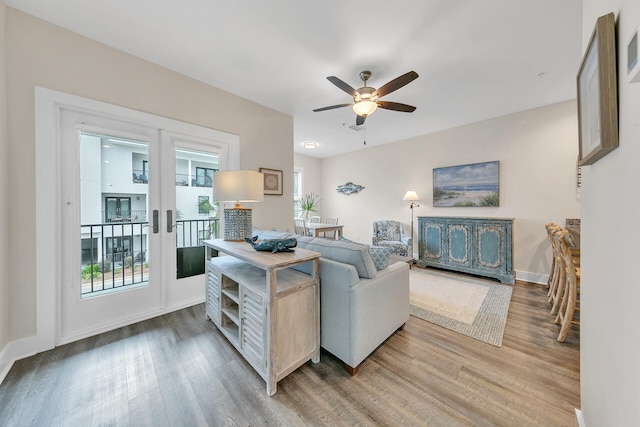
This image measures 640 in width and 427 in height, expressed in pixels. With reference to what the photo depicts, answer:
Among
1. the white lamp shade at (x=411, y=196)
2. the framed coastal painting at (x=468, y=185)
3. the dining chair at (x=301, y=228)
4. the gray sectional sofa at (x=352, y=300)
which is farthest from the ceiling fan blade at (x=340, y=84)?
the framed coastal painting at (x=468, y=185)

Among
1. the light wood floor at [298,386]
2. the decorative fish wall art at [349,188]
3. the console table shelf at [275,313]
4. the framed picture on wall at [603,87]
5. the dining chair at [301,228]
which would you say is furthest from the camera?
the decorative fish wall art at [349,188]

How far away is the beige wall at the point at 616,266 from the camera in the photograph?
2.11 feet

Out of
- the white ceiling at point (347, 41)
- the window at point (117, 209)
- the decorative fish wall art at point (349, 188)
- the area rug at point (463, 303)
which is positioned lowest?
the area rug at point (463, 303)

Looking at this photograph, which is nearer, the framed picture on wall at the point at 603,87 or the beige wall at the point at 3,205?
the framed picture on wall at the point at 603,87

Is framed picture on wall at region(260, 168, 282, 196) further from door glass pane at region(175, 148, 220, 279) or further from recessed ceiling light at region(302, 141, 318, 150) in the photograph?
recessed ceiling light at region(302, 141, 318, 150)

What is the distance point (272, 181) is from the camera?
11.5 feet

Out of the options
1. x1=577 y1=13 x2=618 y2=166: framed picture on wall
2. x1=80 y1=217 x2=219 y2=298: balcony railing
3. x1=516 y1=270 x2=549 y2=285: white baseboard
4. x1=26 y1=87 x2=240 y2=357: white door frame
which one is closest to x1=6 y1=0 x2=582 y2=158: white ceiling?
x1=26 y1=87 x2=240 y2=357: white door frame

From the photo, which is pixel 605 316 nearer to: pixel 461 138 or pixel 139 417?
pixel 139 417

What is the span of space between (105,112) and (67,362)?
2.09m

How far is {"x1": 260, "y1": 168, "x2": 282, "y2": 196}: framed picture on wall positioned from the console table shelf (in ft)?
A: 5.57

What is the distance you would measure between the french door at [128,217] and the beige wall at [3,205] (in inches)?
11.0

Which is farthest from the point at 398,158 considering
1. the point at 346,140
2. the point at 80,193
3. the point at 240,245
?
the point at 80,193

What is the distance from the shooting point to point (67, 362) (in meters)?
1.71

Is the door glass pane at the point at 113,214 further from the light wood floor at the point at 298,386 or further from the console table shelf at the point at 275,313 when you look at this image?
the console table shelf at the point at 275,313
